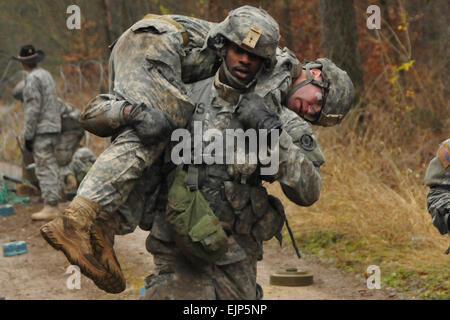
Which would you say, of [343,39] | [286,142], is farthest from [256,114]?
[343,39]

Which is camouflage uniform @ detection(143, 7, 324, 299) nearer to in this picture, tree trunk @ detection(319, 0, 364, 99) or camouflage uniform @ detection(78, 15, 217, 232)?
camouflage uniform @ detection(78, 15, 217, 232)

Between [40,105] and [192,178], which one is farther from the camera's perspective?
[40,105]

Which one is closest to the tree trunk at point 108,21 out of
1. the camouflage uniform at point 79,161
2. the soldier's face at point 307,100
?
the camouflage uniform at point 79,161

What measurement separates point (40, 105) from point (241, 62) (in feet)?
26.4

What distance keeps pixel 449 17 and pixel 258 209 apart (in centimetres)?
844

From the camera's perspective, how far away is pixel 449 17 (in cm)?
1220

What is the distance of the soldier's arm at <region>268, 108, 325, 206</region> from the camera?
4523 millimetres

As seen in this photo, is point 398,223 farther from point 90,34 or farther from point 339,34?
point 90,34

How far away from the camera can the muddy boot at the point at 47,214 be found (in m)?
12.7

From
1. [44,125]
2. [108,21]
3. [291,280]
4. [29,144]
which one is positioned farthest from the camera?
[108,21]

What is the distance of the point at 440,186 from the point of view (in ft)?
18.9

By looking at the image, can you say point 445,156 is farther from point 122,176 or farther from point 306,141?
point 122,176
